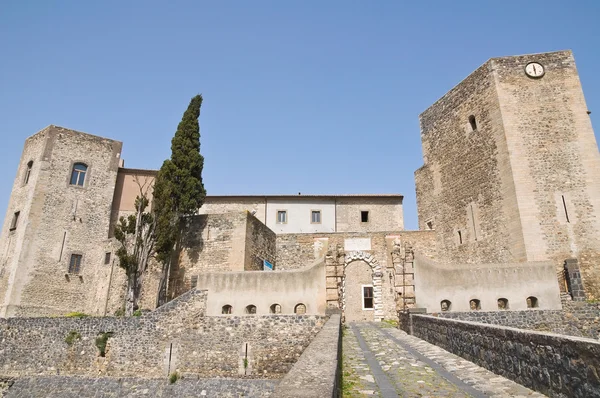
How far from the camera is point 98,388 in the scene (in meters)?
14.7

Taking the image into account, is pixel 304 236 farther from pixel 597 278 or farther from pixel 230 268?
pixel 597 278

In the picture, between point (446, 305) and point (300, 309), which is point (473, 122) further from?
point (300, 309)

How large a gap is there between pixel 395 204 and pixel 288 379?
2663 cm

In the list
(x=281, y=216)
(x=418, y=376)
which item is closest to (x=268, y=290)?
(x=418, y=376)

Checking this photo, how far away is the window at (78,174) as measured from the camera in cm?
2456

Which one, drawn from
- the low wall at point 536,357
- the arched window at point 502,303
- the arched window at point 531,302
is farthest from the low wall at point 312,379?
the arched window at point 531,302

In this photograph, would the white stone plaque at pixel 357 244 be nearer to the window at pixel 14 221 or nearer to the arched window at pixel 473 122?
the arched window at pixel 473 122

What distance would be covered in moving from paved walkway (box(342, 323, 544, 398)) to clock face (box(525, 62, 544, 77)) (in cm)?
1634

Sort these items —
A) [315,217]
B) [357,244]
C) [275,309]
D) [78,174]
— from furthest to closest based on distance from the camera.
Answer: [315,217] < [78,174] < [357,244] < [275,309]

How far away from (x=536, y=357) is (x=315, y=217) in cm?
2457

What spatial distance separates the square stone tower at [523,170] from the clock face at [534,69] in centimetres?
4

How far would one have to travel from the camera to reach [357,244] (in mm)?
22438

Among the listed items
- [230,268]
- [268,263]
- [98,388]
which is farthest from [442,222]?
[98,388]

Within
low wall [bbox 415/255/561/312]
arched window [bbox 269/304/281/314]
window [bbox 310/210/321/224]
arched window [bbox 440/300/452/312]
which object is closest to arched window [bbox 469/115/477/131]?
low wall [bbox 415/255/561/312]
